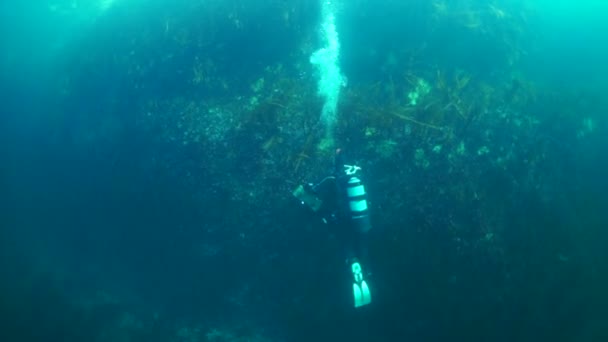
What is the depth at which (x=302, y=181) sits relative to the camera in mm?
8609

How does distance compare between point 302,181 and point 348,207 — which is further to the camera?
point 302,181

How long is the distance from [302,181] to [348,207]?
7.03 ft

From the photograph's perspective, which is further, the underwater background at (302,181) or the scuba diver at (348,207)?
the underwater background at (302,181)

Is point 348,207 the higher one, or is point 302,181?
point 302,181

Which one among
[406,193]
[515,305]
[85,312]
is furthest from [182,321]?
[515,305]

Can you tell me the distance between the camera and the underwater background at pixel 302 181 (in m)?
8.78

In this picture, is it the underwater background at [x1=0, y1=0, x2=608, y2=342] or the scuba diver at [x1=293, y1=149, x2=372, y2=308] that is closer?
the scuba diver at [x1=293, y1=149, x2=372, y2=308]

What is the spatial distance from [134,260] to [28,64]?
830cm

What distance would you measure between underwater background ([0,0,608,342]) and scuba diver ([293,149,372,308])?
1.60 metres

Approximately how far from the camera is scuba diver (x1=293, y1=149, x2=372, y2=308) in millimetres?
6622

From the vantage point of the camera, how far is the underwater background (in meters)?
8.78

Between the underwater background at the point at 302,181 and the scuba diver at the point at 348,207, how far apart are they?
1.60 metres

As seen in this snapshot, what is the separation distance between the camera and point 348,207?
22.0ft

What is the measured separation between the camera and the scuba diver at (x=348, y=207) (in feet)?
21.7
